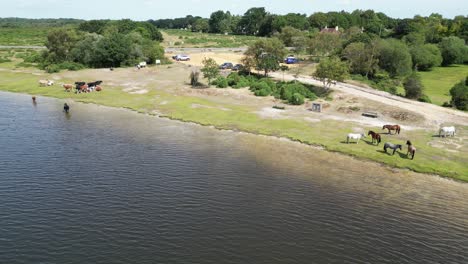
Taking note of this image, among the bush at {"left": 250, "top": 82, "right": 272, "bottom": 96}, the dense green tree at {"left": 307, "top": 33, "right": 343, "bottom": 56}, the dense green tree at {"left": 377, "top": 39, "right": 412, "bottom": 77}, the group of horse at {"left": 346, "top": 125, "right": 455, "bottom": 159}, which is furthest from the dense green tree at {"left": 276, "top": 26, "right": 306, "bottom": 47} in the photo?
→ the group of horse at {"left": 346, "top": 125, "right": 455, "bottom": 159}

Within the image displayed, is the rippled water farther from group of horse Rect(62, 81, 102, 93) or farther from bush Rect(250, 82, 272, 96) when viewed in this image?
group of horse Rect(62, 81, 102, 93)

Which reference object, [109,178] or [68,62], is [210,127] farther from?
[68,62]

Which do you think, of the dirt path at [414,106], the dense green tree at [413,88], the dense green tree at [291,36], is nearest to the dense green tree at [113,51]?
the dirt path at [414,106]

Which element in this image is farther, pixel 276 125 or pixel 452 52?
pixel 452 52

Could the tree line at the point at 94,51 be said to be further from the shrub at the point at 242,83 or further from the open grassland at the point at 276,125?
the shrub at the point at 242,83

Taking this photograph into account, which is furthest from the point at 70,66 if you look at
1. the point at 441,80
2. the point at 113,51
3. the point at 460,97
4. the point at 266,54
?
the point at 441,80

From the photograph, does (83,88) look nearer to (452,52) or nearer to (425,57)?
(425,57)

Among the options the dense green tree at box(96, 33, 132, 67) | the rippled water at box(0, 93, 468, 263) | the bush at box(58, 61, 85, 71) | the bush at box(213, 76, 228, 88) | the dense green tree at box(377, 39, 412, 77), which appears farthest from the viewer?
the dense green tree at box(96, 33, 132, 67)
